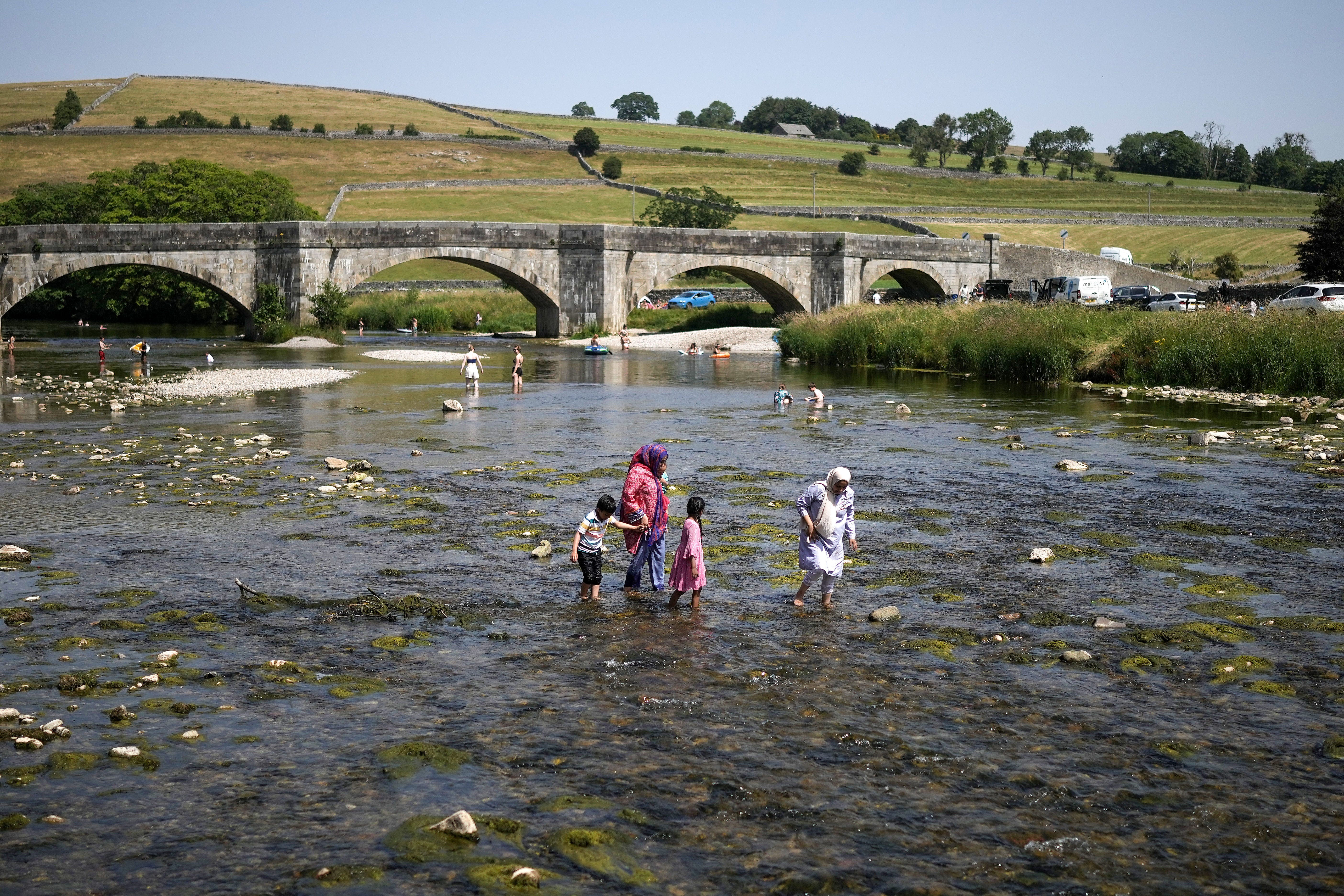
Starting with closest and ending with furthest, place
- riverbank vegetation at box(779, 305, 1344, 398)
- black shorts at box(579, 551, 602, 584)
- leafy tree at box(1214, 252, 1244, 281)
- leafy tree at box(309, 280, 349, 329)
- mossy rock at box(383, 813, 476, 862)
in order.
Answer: mossy rock at box(383, 813, 476, 862) → black shorts at box(579, 551, 602, 584) → riverbank vegetation at box(779, 305, 1344, 398) → leafy tree at box(309, 280, 349, 329) → leafy tree at box(1214, 252, 1244, 281)

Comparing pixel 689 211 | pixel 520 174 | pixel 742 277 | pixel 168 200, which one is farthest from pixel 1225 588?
pixel 520 174

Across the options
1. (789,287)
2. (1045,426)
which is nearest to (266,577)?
(1045,426)

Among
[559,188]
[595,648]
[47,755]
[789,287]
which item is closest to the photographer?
[47,755]

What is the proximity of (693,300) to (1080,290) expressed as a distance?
28491 millimetres

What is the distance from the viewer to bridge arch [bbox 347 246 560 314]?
198ft

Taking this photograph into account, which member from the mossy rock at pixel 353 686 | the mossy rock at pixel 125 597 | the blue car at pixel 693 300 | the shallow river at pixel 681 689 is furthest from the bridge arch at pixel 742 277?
the mossy rock at pixel 353 686

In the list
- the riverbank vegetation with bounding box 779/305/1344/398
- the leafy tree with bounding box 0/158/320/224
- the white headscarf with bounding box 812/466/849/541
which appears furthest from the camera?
the leafy tree with bounding box 0/158/320/224

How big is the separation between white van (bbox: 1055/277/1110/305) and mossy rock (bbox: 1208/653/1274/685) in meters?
47.0

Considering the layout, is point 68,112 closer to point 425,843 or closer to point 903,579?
point 903,579

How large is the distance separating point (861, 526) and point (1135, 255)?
85094 mm

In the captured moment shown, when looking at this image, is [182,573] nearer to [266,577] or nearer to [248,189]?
[266,577]

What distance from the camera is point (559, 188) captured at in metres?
110

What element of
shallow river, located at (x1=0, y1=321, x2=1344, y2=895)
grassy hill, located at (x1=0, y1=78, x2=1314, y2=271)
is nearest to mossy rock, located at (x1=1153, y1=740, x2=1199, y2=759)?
shallow river, located at (x1=0, y1=321, x2=1344, y2=895)

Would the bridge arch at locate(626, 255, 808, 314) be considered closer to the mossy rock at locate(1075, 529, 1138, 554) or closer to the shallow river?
the shallow river
